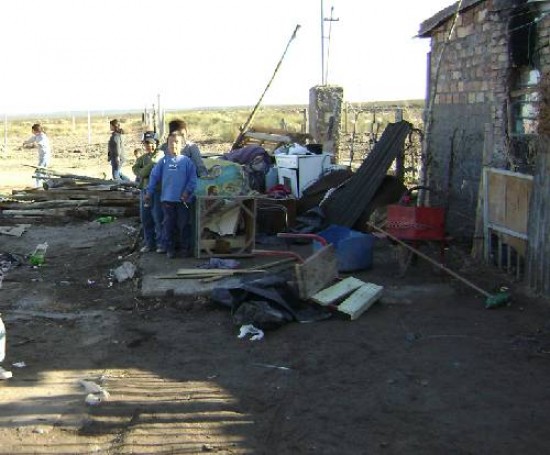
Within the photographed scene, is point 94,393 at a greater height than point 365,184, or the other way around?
point 365,184

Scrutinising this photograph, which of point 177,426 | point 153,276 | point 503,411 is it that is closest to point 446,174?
point 153,276

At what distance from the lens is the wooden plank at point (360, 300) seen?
281 inches

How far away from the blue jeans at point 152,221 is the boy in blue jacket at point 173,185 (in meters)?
0.14

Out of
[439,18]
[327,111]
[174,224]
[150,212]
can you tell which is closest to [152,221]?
[150,212]

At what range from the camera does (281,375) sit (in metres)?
5.68

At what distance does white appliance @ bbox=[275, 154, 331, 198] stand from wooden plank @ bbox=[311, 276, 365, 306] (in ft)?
15.6

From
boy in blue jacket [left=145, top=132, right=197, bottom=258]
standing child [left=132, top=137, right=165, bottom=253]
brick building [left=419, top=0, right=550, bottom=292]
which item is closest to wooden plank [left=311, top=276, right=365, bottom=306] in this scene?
brick building [left=419, top=0, right=550, bottom=292]

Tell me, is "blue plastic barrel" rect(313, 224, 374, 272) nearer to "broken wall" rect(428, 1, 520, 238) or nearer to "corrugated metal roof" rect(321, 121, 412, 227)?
"corrugated metal roof" rect(321, 121, 412, 227)

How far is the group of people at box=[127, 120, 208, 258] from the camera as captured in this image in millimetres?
9258

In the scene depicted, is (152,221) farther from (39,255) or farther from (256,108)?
(256,108)

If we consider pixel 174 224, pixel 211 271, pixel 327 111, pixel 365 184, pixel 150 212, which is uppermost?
pixel 327 111

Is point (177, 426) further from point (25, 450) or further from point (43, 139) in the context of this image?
point (43, 139)

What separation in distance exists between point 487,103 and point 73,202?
322 inches

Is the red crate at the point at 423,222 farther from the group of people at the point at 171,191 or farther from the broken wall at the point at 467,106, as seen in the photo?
the group of people at the point at 171,191
